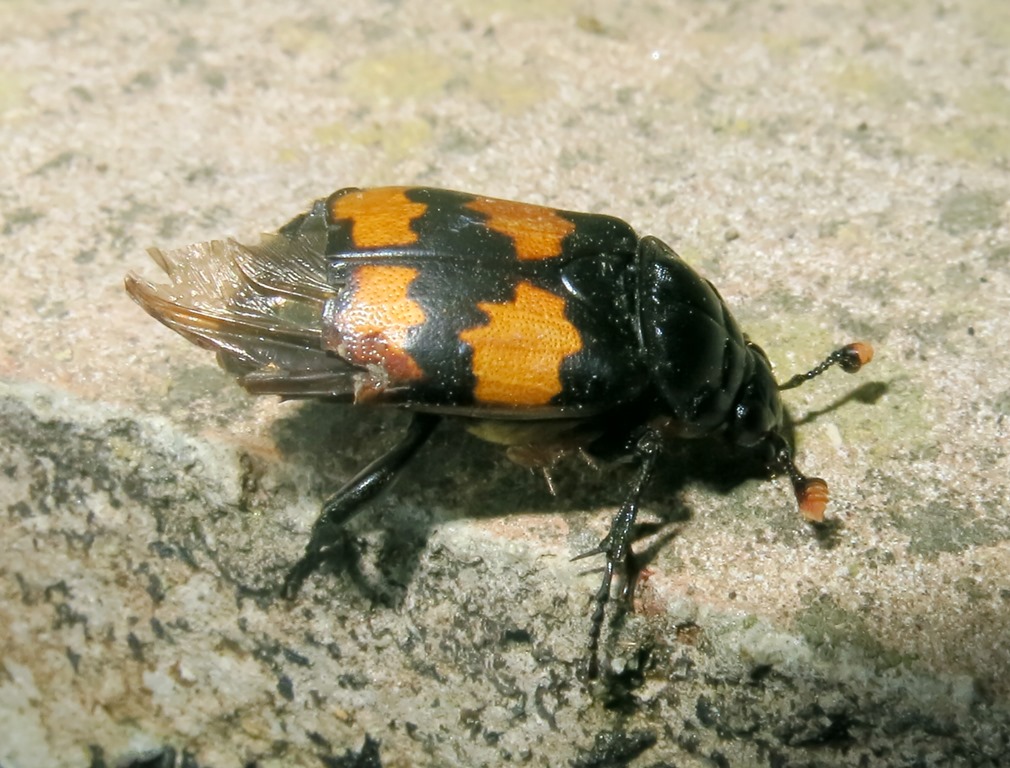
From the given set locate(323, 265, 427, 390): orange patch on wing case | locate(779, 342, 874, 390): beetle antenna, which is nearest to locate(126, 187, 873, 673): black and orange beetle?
locate(323, 265, 427, 390): orange patch on wing case

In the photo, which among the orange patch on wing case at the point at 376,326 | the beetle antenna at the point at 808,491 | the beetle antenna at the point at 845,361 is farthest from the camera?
the beetle antenna at the point at 845,361

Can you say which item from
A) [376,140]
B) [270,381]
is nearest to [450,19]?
[376,140]

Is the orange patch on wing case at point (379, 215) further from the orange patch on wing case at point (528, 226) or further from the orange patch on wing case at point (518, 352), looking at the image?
the orange patch on wing case at point (518, 352)

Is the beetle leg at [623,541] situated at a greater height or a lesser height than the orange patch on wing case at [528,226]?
lesser

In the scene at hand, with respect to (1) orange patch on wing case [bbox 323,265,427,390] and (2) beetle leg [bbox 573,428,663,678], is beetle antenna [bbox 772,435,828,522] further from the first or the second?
(1) orange patch on wing case [bbox 323,265,427,390]

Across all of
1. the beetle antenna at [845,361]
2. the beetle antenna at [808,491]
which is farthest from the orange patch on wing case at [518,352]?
the beetle antenna at [845,361]

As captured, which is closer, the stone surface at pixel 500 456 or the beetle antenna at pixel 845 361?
the stone surface at pixel 500 456

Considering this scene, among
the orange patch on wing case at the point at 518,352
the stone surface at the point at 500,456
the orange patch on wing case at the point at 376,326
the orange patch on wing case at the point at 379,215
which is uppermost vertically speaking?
the orange patch on wing case at the point at 379,215
